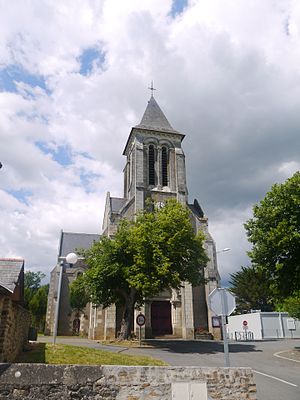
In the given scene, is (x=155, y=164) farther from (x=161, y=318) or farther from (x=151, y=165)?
(x=161, y=318)

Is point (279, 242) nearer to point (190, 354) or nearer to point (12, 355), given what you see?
point (190, 354)

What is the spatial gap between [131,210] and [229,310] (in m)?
25.7

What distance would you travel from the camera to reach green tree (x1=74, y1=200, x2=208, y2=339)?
19.6m

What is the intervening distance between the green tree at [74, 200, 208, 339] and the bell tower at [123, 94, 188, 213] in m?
12.2

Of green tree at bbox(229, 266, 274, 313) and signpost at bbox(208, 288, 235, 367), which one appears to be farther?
green tree at bbox(229, 266, 274, 313)

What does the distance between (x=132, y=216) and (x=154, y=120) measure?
14.2 m

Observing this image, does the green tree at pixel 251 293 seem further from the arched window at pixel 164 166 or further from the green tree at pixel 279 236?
the green tree at pixel 279 236

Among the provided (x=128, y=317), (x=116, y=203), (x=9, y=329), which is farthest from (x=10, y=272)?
(x=116, y=203)

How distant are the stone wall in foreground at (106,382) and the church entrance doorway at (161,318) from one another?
81.6ft

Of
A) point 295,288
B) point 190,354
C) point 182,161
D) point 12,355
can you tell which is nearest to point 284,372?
point 190,354

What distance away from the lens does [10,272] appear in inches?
422

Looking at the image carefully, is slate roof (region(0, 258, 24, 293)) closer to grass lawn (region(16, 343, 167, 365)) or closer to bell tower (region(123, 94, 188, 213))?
grass lawn (region(16, 343, 167, 365))

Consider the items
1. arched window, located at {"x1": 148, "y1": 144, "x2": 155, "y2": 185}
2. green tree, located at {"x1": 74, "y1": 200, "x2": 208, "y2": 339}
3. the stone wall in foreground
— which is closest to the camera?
the stone wall in foreground

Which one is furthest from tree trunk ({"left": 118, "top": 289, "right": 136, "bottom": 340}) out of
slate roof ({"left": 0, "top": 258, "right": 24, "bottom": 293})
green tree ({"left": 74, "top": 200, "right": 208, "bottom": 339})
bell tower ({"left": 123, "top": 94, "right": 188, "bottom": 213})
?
bell tower ({"left": 123, "top": 94, "right": 188, "bottom": 213})
